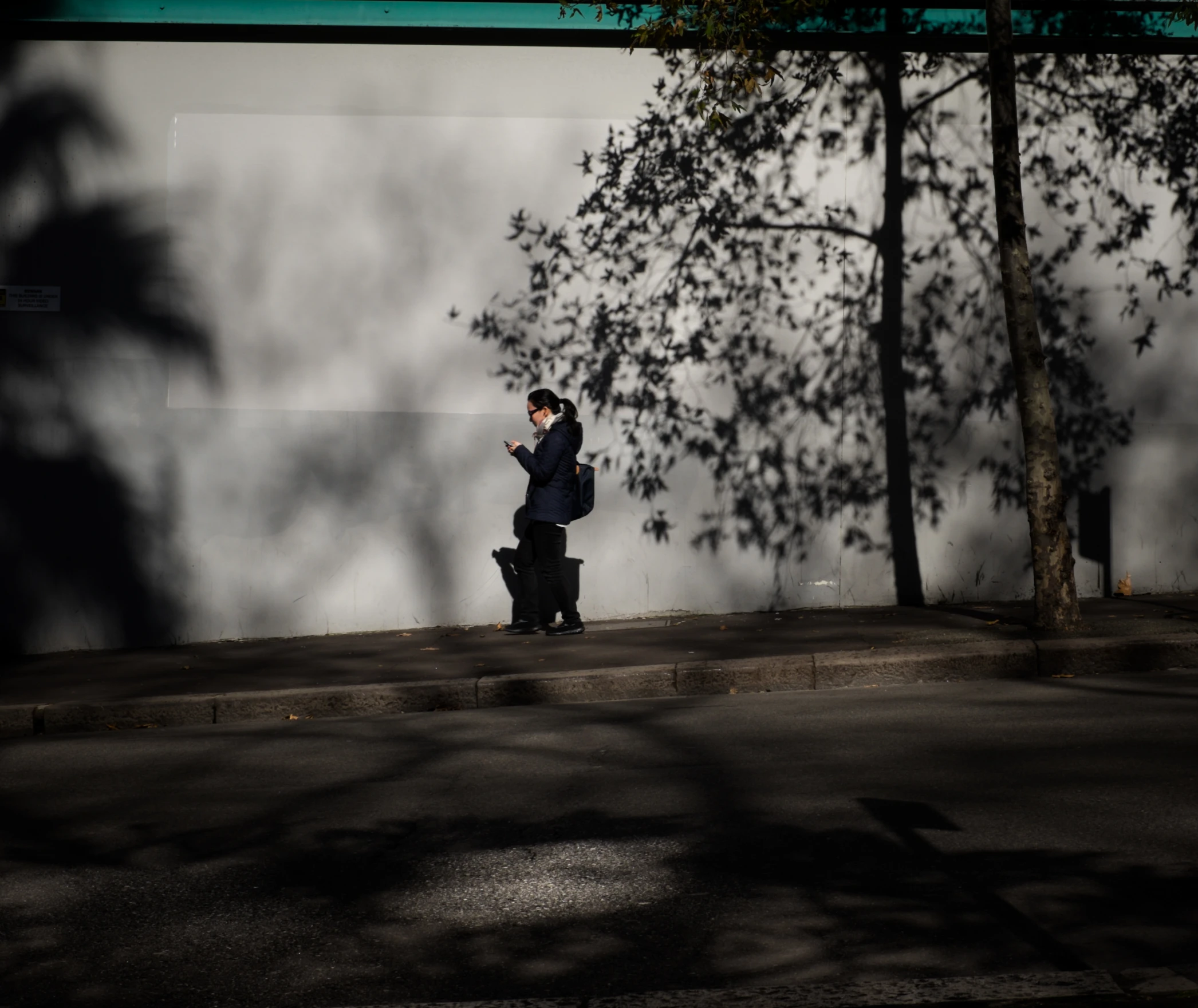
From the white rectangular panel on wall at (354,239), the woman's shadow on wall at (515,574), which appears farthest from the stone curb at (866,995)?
the white rectangular panel on wall at (354,239)

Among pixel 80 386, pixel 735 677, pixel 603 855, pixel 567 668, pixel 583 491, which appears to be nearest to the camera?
pixel 603 855

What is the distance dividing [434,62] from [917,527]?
531 cm

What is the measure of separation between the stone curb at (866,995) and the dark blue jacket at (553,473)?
663 cm

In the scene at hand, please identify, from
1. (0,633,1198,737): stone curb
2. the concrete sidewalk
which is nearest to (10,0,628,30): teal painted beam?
the concrete sidewalk

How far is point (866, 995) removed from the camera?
3.50m

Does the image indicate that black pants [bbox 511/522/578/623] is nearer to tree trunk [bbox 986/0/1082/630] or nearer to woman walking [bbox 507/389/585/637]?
woman walking [bbox 507/389/585/637]

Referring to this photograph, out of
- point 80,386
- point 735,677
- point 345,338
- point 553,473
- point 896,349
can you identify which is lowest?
point 735,677

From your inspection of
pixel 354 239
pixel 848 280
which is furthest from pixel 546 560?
pixel 848 280

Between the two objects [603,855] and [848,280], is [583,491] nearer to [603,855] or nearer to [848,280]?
[848,280]

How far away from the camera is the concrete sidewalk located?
26.9 ft

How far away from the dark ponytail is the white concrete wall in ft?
3.17

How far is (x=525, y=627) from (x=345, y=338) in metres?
2.65

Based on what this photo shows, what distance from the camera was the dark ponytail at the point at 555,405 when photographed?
1012 cm

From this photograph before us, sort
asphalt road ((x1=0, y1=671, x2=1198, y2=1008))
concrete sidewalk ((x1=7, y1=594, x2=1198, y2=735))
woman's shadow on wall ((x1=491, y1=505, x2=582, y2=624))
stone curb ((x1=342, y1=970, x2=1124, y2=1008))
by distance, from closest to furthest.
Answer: stone curb ((x1=342, y1=970, x2=1124, y2=1008)) < asphalt road ((x1=0, y1=671, x2=1198, y2=1008)) < concrete sidewalk ((x1=7, y1=594, x2=1198, y2=735)) < woman's shadow on wall ((x1=491, y1=505, x2=582, y2=624))
